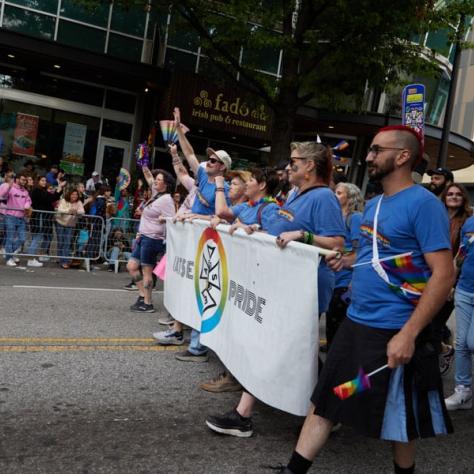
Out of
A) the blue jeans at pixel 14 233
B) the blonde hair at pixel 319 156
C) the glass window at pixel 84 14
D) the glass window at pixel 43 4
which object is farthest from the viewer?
the glass window at pixel 84 14

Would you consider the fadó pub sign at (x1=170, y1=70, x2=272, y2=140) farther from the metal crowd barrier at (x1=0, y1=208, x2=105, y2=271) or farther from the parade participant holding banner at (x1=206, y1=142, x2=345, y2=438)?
the parade participant holding banner at (x1=206, y1=142, x2=345, y2=438)

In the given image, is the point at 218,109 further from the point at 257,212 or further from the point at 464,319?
the point at 464,319

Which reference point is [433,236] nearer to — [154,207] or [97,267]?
[154,207]

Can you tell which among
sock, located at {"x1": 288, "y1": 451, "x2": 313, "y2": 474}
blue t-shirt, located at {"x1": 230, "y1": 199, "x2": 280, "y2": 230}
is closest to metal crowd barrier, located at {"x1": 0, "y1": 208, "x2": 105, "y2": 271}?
blue t-shirt, located at {"x1": 230, "y1": 199, "x2": 280, "y2": 230}

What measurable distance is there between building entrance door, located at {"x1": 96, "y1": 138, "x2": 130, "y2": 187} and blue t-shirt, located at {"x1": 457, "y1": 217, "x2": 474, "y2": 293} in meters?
15.5

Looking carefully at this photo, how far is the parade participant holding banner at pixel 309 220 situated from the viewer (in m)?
3.32

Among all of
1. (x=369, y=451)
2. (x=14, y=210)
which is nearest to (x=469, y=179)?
(x=14, y=210)

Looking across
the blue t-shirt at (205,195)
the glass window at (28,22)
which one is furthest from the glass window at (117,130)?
the blue t-shirt at (205,195)

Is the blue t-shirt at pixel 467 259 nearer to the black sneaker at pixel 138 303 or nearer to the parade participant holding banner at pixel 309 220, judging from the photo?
the parade participant holding banner at pixel 309 220

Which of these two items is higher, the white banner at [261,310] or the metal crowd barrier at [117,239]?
the white banner at [261,310]

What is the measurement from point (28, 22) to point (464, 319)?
16.0 m

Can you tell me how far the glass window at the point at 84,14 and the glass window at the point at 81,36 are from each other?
0.22 m

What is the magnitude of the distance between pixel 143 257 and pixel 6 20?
41.0 feet

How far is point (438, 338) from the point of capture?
2801mm
